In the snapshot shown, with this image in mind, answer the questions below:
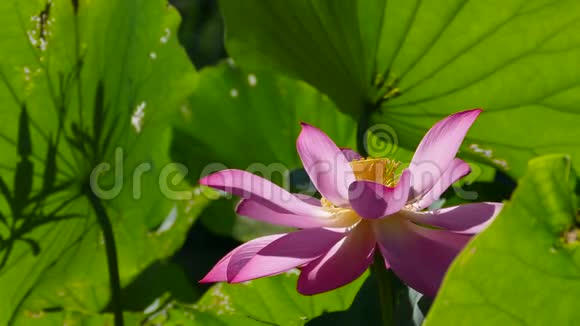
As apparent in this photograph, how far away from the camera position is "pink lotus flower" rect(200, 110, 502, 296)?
375mm

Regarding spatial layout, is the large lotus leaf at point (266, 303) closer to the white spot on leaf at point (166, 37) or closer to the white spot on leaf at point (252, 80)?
the white spot on leaf at point (166, 37)

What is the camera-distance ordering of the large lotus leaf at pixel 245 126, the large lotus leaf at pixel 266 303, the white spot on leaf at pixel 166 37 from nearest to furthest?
the large lotus leaf at pixel 266 303, the white spot on leaf at pixel 166 37, the large lotus leaf at pixel 245 126

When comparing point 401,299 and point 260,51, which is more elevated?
point 260,51

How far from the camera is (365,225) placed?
42 centimetres

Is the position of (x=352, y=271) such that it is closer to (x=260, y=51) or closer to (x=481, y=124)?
(x=481, y=124)

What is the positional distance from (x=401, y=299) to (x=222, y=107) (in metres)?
0.68

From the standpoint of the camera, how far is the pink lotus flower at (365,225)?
375 mm

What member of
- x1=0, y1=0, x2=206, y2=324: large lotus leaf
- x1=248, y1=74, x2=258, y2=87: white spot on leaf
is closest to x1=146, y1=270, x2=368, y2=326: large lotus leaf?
x1=0, y1=0, x2=206, y2=324: large lotus leaf

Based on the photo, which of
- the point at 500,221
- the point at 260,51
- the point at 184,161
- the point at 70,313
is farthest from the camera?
the point at 184,161

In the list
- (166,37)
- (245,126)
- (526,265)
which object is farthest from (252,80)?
(526,265)

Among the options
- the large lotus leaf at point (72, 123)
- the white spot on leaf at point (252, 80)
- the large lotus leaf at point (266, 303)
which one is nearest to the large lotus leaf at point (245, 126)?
the white spot on leaf at point (252, 80)

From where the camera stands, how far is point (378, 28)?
657mm

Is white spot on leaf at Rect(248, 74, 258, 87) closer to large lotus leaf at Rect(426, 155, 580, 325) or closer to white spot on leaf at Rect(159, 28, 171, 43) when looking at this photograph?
white spot on leaf at Rect(159, 28, 171, 43)

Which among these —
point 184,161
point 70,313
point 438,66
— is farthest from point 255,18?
point 184,161
